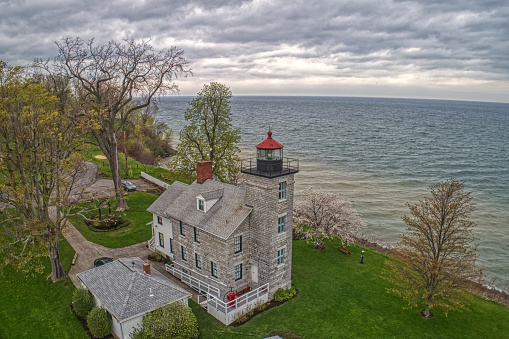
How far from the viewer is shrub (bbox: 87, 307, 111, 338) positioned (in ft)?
60.9

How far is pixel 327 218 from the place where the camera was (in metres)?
31.4

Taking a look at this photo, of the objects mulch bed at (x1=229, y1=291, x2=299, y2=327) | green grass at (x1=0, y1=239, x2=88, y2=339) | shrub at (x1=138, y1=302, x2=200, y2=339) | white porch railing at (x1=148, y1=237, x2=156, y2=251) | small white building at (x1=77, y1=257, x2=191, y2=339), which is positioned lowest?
mulch bed at (x1=229, y1=291, x2=299, y2=327)

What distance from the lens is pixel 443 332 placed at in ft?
67.5

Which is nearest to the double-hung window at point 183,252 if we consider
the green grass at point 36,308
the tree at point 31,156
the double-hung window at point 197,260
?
the double-hung window at point 197,260

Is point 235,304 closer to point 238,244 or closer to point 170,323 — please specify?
point 238,244

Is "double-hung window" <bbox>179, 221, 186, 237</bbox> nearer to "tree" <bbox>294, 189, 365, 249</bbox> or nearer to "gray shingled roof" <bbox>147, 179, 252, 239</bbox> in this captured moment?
"gray shingled roof" <bbox>147, 179, 252, 239</bbox>

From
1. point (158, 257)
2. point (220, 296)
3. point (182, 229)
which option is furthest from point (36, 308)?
point (220, 296)

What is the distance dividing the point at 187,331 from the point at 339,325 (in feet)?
31.3

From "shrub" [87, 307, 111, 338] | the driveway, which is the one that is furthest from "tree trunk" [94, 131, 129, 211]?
"shrub" [87, 307, 111, 338]

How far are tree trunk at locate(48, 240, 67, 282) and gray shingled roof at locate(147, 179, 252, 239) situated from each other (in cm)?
761

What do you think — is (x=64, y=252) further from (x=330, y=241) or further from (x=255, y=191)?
(x=330, y=241)

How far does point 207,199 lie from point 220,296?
683 cm

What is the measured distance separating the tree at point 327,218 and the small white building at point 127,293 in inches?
616

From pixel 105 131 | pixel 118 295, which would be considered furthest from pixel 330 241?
pixel 105 131
